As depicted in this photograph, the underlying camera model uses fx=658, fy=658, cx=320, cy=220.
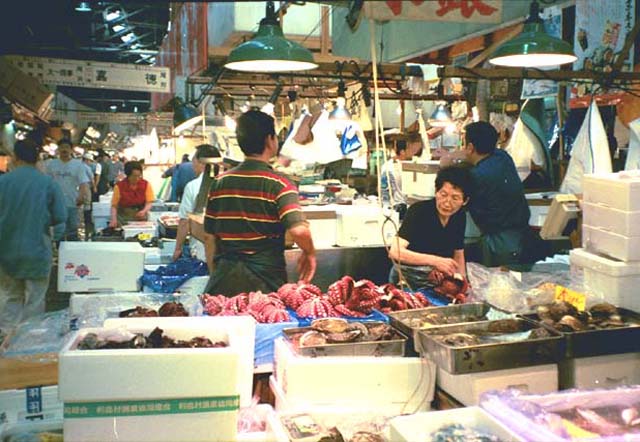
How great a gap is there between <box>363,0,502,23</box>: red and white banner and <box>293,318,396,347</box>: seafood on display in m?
1.54

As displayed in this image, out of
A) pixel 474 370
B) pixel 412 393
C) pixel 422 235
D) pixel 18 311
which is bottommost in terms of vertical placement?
pixel 18 311

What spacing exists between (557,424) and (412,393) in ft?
2.97

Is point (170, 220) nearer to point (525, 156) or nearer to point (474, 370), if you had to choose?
point (525, 156)

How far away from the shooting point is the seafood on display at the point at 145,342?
9.17ft

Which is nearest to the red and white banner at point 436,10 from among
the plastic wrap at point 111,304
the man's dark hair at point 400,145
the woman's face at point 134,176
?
the plastic wrap at point 111,304

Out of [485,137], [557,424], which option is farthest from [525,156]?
[557,424]

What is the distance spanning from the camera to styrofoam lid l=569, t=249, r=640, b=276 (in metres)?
3.59

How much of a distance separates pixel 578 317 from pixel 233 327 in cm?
173

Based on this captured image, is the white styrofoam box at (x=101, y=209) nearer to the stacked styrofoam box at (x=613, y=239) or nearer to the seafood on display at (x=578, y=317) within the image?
the stacked styrofoam box at (x=613, y=239)

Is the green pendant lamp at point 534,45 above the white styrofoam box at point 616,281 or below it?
above

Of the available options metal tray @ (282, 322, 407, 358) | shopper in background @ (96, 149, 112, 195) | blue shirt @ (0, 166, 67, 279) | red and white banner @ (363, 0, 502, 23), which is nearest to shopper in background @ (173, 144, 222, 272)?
blue shirt @ (0, 166, 67, 279)

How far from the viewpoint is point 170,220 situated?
9867 millimetres

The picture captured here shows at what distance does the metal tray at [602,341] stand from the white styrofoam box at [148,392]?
61.2 inches

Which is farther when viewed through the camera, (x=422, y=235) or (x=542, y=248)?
(x=542, y=248)
